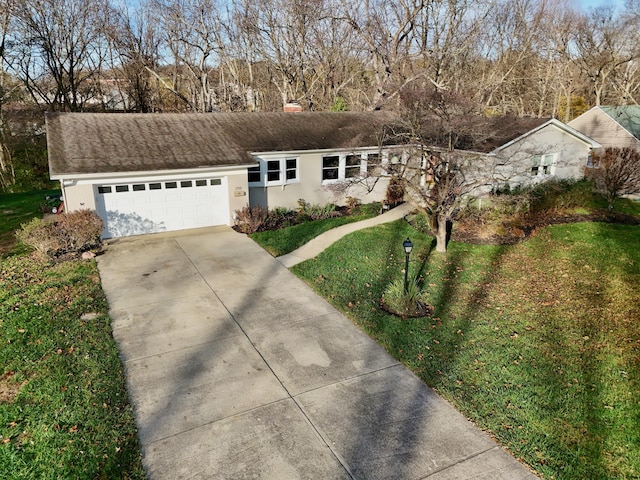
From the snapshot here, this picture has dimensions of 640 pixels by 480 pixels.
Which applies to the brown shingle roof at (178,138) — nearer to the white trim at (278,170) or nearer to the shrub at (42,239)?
the white trim at (278,170)

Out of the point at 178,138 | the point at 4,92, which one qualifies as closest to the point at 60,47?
the point at 4,92

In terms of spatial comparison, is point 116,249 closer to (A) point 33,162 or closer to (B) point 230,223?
(B) point 230,223

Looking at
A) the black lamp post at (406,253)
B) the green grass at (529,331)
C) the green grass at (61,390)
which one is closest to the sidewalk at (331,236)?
the green grass at (529,331)

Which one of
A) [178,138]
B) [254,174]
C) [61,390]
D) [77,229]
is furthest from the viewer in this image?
[254,174]

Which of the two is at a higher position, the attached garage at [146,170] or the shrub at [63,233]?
the attached garage at [146,170]

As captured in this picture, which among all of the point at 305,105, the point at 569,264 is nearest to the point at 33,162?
the point at 305,105

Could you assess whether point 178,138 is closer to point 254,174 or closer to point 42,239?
point 254,174
